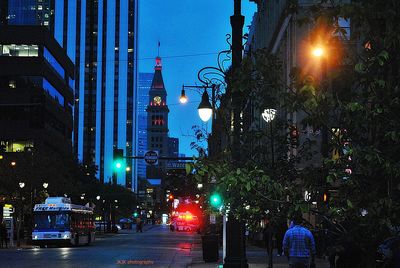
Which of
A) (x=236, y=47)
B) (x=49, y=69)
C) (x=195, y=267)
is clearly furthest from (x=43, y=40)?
(x=236, y=47)

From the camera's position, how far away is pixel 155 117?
13862 cm

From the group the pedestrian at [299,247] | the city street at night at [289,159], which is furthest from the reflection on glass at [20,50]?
the pedestrian at [299,247]

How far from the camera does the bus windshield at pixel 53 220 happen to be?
1622 inches

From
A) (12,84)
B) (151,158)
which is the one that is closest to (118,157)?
(151,158)

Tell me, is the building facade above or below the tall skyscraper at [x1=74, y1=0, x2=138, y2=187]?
below

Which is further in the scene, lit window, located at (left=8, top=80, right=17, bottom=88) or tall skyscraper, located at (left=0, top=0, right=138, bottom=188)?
tall skyscraper, located at (left=0, top=0, right=138, bottom=188)

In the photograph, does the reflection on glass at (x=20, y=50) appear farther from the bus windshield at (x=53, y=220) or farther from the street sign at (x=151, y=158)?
the street sign at (x=151, y=158)

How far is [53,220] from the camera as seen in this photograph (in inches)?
1625

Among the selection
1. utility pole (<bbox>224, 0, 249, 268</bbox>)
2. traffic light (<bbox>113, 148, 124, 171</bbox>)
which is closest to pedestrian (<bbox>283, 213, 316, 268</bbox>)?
utility pole (<bbox>224, 0, 249, 268</bbox>)

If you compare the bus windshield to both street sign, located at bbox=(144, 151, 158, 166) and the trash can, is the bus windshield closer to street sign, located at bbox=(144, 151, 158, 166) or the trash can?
street sign, located at bbox=(144, 151, 158, 166)

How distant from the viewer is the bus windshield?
41.2m

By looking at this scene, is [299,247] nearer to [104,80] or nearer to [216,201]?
[216,201]

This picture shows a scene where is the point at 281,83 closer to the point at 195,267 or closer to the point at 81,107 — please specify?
the point at 195,267

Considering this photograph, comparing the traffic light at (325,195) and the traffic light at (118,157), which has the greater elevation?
the traffic light at (118,157)
